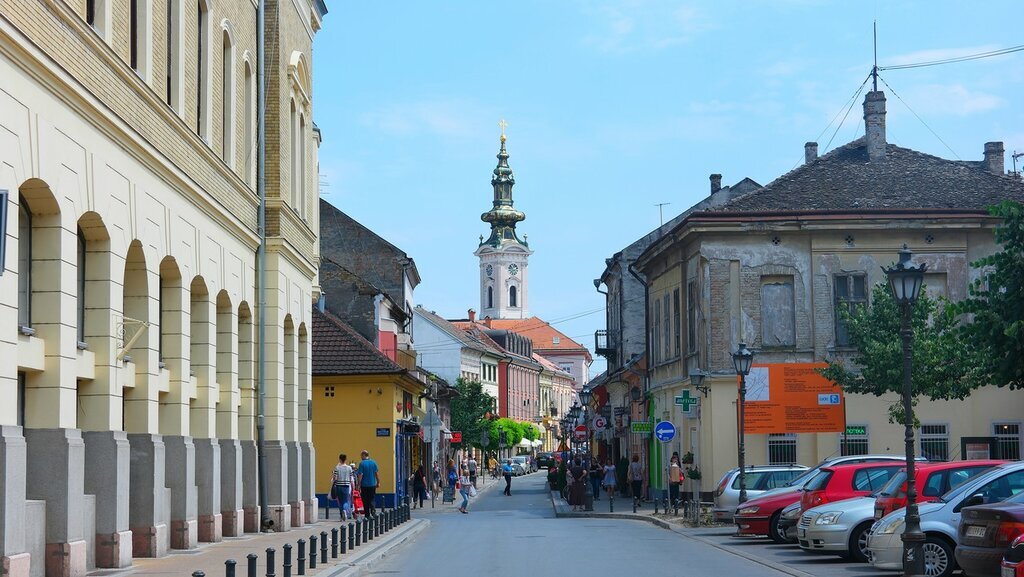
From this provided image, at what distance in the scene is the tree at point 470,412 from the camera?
94.1 m

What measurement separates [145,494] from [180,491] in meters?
2.09

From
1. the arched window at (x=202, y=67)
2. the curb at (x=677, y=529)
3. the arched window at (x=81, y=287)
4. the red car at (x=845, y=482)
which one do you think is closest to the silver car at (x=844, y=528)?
the curb at (x=677, y=529)

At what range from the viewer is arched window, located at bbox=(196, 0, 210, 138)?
82.1 feet

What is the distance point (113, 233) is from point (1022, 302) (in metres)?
14.4

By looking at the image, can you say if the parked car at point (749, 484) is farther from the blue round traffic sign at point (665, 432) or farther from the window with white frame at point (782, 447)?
the window with white frame at point (782, 447)

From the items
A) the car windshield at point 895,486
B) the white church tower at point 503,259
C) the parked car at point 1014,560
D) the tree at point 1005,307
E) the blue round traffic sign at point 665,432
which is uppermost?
the white church tower at point 503,259

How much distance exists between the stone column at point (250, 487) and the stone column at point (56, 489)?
11721 mm

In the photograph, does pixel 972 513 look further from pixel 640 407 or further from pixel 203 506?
pixel 640 407

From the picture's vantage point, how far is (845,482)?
2398 centimetres

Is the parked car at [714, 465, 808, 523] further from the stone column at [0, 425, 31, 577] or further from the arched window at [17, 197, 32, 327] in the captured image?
the stone column at [0, 425, 31, 577]

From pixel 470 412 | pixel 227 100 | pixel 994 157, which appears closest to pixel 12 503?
pixel 227 100

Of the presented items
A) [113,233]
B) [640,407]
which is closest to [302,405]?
[113,233]

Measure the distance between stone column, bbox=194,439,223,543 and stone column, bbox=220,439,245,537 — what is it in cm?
119

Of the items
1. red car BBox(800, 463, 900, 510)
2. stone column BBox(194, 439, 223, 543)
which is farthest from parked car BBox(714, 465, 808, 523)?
stone column BBox(194, 439, 223, 543)
